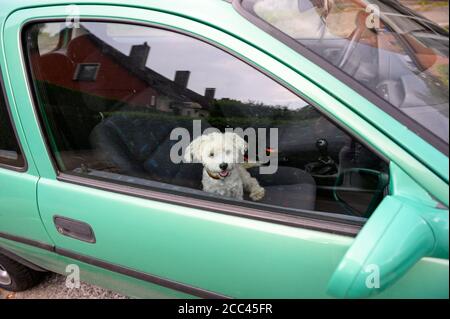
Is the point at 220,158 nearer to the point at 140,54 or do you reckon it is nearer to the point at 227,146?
the point at 227,146

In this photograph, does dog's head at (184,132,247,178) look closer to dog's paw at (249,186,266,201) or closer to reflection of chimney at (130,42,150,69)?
dog's paw at (249,186,266,201)

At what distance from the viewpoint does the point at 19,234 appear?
164 cm

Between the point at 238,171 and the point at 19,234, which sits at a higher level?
the point at 238,171

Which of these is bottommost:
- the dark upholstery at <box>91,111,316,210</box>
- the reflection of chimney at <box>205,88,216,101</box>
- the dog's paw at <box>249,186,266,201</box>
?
the dog's paw at <box>249,186,266,201</box>

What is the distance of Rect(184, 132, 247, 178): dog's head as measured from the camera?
1630 mm

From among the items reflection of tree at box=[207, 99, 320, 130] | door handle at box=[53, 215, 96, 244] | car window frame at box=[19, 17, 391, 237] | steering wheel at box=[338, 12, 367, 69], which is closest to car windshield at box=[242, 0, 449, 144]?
steering wheel at box=[338, 12, 367, 69]

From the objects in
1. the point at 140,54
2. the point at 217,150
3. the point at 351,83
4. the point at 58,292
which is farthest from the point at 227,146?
the point at 58,292

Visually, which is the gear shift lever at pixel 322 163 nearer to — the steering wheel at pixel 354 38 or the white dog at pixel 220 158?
the white dog at pixel 220 158

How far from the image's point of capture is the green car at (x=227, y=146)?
38.2 inches

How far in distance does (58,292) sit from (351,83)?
2.24 meters

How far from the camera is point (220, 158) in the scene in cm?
163

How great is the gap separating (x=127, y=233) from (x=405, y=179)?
3.12ft
